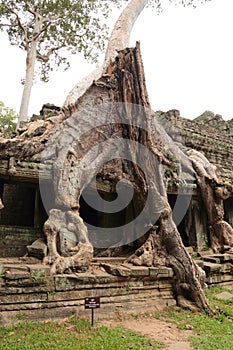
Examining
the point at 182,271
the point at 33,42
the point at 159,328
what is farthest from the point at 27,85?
the point at 159,328

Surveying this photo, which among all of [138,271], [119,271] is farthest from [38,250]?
[138,271]

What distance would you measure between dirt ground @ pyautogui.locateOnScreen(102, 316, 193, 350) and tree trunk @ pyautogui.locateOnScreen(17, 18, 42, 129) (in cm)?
935

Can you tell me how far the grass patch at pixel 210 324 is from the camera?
360cm

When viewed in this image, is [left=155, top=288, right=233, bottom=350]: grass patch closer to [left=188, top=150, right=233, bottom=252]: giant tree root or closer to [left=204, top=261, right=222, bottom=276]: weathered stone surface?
[left=204, top=261, right=222, bottom=276]: weathered stone surface

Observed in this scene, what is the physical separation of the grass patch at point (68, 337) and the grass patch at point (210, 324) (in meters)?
0.71

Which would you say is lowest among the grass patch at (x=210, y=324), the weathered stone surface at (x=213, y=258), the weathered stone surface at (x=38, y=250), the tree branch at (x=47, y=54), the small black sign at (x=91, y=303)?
the grass patch at (x=210, y=324)

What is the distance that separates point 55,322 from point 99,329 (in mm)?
591

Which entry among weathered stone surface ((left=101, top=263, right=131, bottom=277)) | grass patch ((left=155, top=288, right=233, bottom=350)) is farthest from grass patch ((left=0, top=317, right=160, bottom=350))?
weathered stone surface ((left=101, top=263, right=131, bottom=277))

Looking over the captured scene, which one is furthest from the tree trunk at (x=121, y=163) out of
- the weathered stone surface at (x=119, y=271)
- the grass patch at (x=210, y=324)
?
the weathered stone surface at (x=119, y=271)

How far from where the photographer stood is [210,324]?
14.1ft

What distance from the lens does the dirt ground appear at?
355 cm

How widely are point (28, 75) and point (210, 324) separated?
11.9 meters

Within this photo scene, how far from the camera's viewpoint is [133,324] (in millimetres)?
4109

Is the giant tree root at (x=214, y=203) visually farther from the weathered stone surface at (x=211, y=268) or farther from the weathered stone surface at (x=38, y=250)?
the weathered stone surface at (x=38, y=250)
